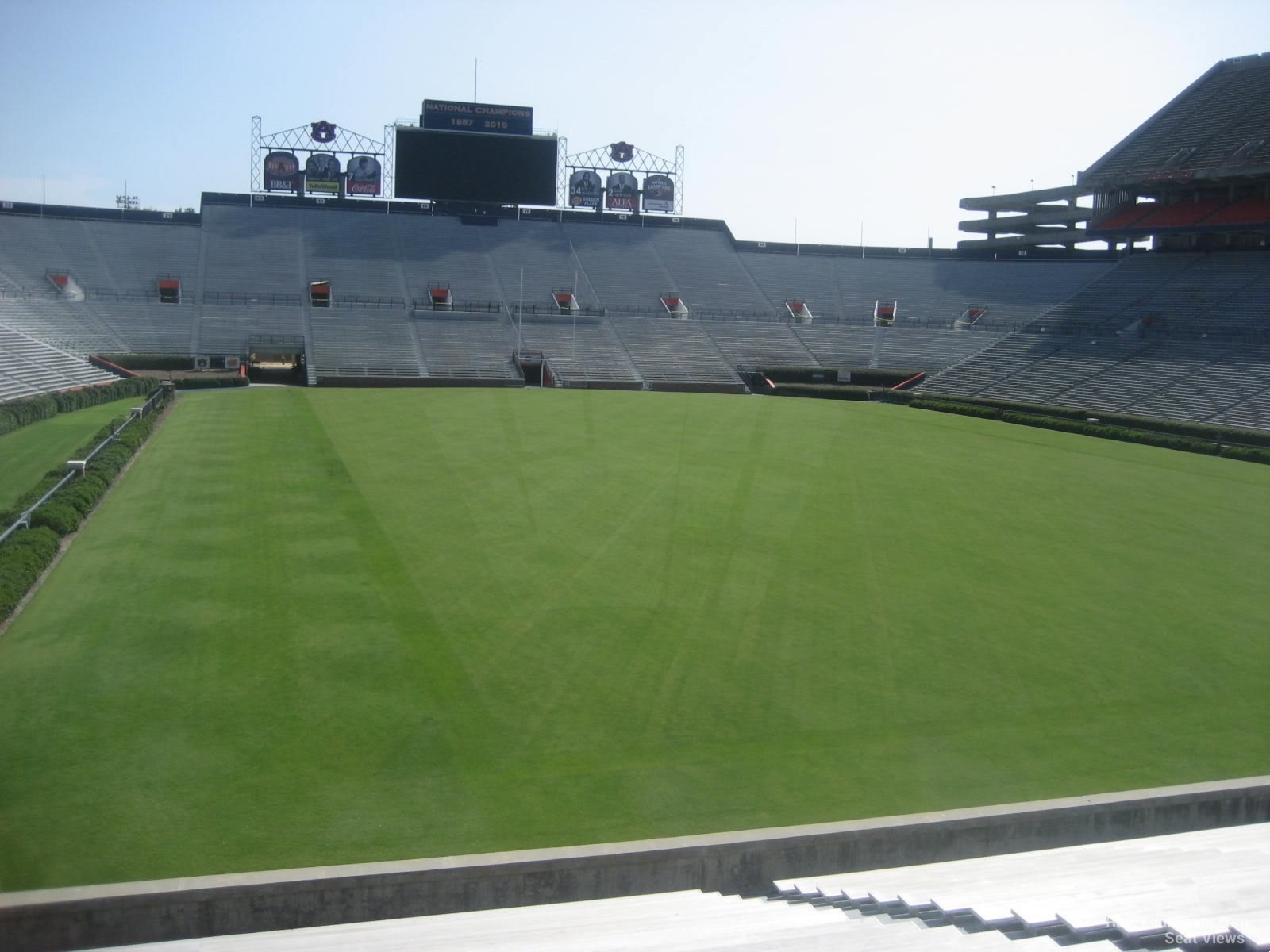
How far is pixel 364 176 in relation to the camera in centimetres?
6906

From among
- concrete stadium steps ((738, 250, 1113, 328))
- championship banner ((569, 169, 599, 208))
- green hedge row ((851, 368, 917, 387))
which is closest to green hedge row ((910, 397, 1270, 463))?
green hedge row ((851, 368, 917, 387))

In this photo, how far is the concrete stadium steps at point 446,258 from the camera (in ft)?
215

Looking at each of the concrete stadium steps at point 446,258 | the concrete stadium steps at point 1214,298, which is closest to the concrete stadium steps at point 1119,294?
the concrete stadium steps at point 1214,298

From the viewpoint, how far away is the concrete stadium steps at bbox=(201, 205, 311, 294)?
62.3m

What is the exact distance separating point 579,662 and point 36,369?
1423 inches

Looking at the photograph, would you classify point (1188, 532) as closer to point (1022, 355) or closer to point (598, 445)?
point (598, 445)

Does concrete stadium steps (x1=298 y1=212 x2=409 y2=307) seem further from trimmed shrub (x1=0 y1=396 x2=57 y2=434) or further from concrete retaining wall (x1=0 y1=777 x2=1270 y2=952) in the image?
concrete retaining wall (x1=0 y1=777 x2=1270 y2=952)

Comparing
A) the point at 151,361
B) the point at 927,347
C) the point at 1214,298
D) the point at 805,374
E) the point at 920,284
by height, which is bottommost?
the point at 151,361

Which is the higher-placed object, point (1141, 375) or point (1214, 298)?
point (1214, 298)

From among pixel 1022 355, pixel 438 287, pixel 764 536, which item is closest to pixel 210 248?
pixel 438 287

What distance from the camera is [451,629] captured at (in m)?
14.3

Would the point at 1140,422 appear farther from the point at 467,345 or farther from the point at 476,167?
the point at 476,167

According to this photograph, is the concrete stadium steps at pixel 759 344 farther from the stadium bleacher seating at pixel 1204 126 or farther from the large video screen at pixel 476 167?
the stadium bleacher seating at pixel 1204 126

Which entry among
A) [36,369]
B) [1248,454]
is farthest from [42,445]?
[1248,454]
